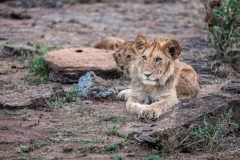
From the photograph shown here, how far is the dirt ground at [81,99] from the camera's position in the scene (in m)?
7.45

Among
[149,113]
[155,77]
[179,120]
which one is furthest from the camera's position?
[155,77]

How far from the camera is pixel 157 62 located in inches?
359

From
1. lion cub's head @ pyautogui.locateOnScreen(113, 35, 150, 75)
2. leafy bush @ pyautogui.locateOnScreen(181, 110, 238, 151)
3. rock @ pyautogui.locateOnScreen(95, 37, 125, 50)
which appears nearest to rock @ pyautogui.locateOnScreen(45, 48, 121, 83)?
lion cub's head @ pyautogui.locateOnScreen(113, 35, 150, 75)

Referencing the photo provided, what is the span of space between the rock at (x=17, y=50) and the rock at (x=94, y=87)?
2706mm

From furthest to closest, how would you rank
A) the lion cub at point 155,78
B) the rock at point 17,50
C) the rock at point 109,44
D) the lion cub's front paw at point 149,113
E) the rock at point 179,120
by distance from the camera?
the rock at point 109,44 → the rock at point 17,50 → the lion cub at point 155,78 → the lion cub's front paw at point 149,113 → the rock at point 179,120

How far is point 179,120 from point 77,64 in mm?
3773

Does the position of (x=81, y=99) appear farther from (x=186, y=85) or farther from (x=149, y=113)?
(x=149, y=113)

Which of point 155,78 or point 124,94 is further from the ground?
point 155,78

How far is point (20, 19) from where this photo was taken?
58.5 feet

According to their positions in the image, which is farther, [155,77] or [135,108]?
[155,77]

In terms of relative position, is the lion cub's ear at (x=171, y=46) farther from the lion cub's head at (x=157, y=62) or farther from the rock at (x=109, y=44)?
the rock at (x=109, y=44)

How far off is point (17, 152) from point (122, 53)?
428 centimetres

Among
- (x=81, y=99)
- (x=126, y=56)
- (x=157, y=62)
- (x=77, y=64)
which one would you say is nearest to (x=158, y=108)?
(x=157, y=62)

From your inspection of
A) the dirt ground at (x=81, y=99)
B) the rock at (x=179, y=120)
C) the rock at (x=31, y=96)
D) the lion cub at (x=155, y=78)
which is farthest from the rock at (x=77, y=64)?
the rock at (x=179, y=120)
